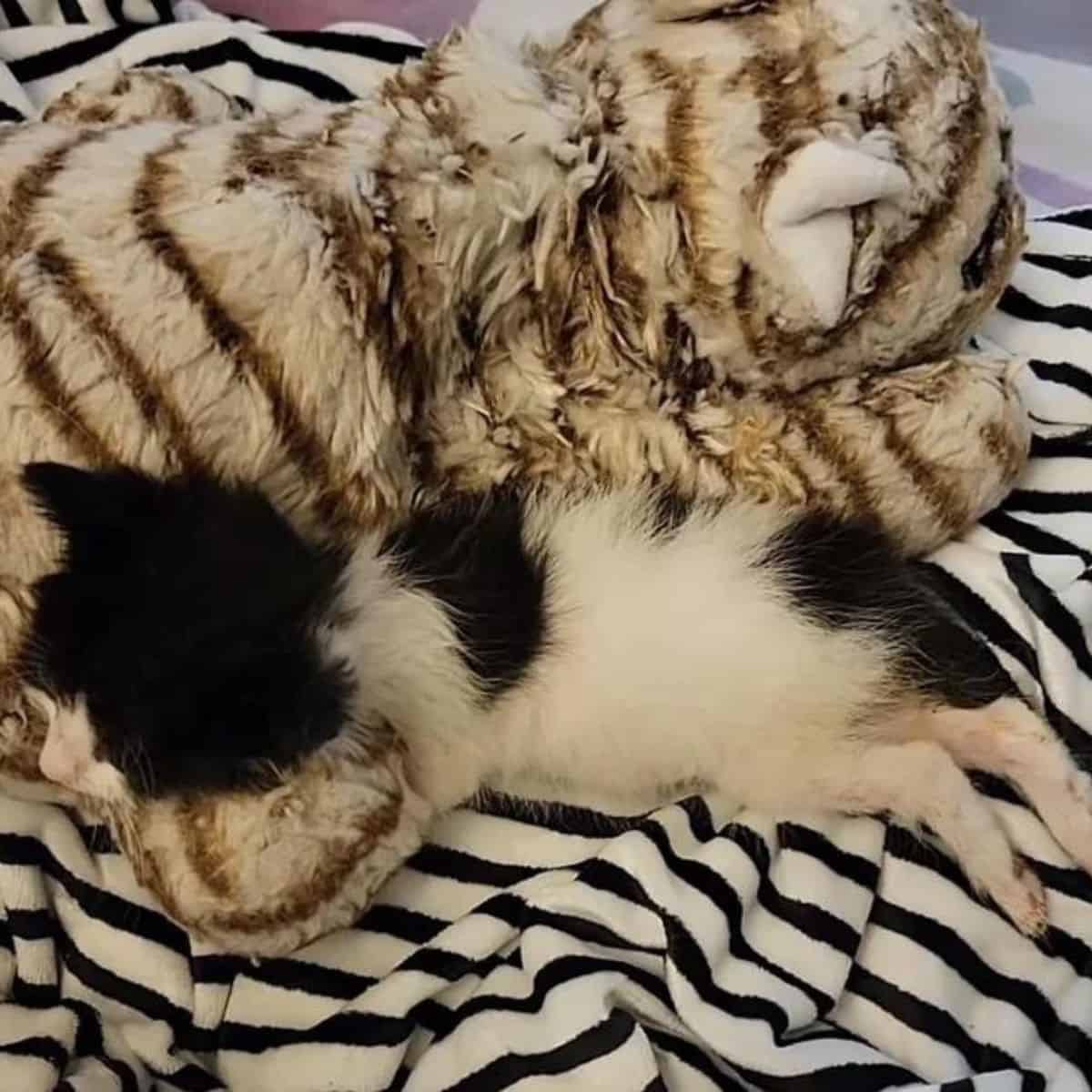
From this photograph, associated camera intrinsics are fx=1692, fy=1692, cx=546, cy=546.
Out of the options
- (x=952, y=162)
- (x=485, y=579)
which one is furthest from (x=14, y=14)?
(x=952, y=162)

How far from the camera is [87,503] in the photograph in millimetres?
957

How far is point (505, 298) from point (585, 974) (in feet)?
1.45

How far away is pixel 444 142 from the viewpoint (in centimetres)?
110

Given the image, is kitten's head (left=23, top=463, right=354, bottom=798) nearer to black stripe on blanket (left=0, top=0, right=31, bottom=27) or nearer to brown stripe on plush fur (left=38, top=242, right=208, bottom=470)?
brown stripe on plush fur (left=38, top=242, right=208, bottom=470)

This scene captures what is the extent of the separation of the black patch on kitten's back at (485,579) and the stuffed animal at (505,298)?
36mm

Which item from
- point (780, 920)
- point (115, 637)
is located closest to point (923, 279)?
point (780, 920)

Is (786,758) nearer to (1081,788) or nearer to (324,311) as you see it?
(1081,788)

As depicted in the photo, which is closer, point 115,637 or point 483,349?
point 115,637

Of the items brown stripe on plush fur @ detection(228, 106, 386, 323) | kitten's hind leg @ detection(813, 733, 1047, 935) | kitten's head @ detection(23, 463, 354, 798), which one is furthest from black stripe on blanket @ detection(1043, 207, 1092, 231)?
kitten's head @ detection(23, 463, 354, 798)

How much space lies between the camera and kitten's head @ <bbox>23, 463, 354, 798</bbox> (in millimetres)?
941

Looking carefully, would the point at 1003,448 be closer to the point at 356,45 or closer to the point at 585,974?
the point at 585,974

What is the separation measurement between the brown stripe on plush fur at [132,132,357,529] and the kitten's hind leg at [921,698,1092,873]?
1.43 feet

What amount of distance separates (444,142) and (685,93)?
0.52 ft

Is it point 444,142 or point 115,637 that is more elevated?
point 444,142
